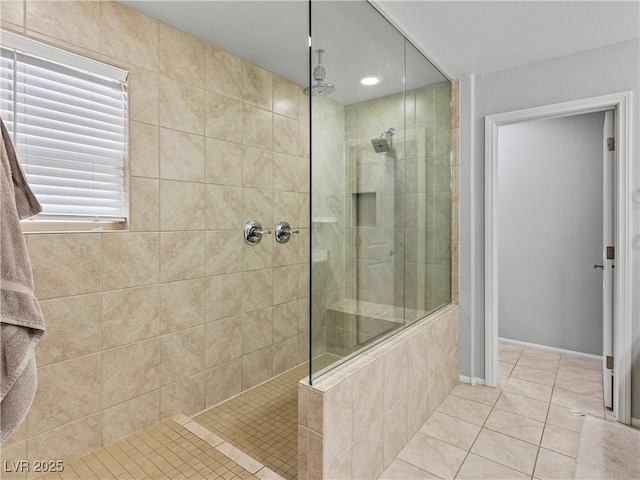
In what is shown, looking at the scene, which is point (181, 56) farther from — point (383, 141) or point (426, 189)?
point (426, 189)

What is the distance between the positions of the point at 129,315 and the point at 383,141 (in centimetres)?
162

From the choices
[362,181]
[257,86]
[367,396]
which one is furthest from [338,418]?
[257,86]

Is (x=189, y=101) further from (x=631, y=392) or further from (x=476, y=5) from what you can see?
(x=631, y=392)

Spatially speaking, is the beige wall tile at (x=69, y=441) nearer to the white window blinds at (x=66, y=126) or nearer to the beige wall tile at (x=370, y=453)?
the white window blinds at (x=66, y=126)

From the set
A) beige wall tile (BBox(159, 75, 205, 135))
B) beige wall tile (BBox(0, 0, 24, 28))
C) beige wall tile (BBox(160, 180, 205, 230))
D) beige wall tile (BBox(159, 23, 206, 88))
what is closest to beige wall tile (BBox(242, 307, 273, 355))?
beige wall tile (BBox(160, 180, 205, 230))

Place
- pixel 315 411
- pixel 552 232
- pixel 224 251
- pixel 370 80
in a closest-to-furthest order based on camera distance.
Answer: pixel 315 411, pixel 370 80, pixel 224 251, pixel 552 232

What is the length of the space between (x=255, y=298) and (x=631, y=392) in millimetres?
2434

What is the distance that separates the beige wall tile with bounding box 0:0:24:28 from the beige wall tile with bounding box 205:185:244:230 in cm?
112

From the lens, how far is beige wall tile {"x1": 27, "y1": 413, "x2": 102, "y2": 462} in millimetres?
1629

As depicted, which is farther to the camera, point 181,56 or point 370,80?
point 181,56

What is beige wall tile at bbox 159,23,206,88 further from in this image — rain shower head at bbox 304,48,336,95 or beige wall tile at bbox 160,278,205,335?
beige wall tile at bbox 160,278,205,335

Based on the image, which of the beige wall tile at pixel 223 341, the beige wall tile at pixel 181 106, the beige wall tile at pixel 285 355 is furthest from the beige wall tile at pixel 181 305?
the beige wall tile at pixel 181 106

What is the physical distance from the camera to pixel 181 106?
84.0 inches

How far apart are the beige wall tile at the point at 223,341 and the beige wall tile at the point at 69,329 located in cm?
66
